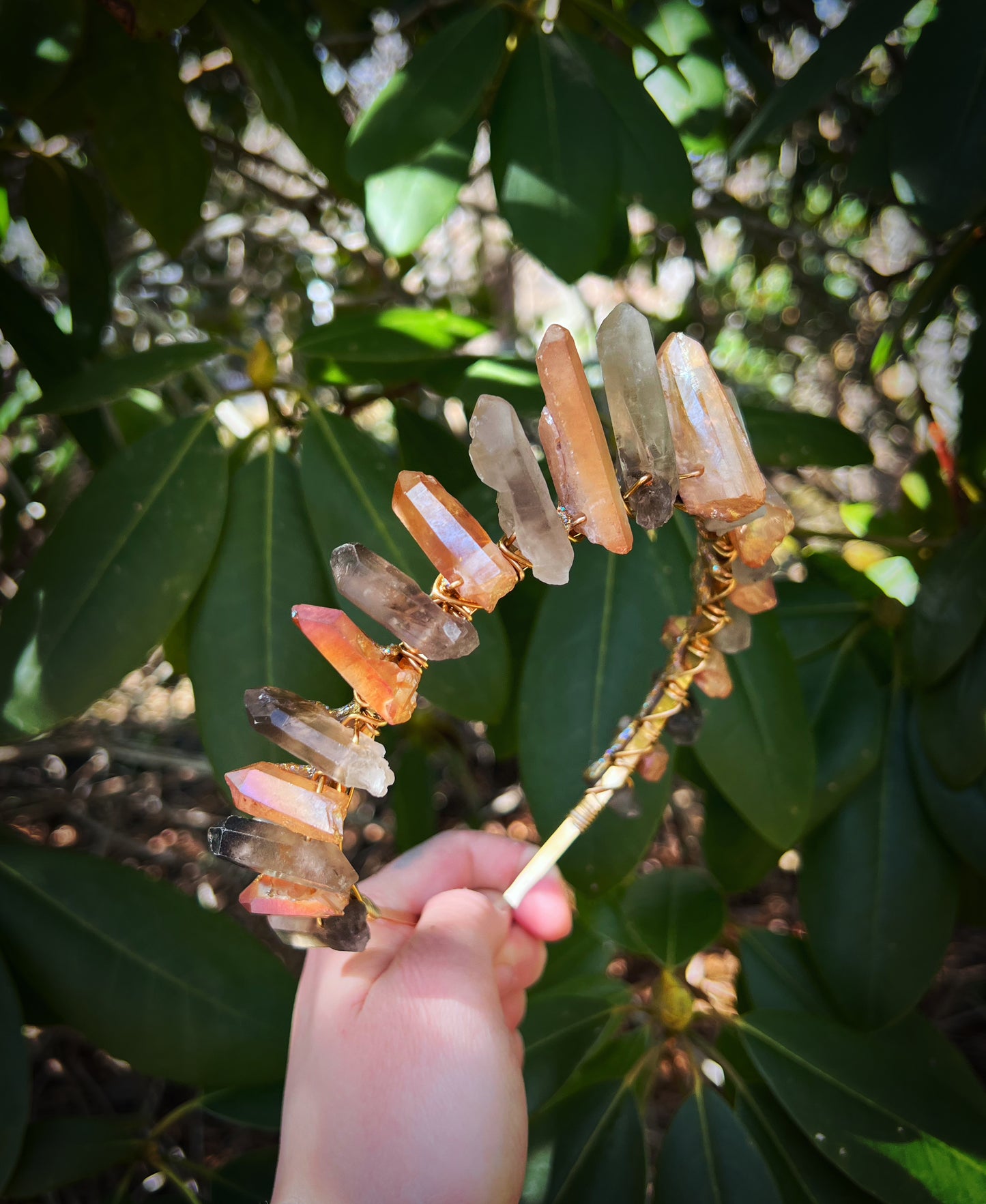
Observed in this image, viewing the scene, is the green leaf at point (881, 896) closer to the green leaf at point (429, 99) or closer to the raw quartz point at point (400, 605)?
the raw quartz point at point (400, 605)

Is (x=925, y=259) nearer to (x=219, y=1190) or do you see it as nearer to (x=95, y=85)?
(x=95, y=85)

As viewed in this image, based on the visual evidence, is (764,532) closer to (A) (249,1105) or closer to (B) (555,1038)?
(B) (555,1038)

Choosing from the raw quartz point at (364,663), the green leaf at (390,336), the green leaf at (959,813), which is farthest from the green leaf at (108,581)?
the green leaf at (959,813)

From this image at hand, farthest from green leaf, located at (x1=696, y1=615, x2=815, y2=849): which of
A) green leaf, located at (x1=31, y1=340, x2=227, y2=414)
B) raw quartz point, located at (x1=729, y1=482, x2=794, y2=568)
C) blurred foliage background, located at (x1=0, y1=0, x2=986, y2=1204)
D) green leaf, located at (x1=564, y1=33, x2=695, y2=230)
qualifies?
green leaf, located at (x1=31, y1=340, x2=227, y2=414)

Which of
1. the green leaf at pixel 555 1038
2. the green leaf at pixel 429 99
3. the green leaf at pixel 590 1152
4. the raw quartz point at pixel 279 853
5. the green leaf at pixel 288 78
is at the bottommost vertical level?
the green leaf at pixel 590 1152

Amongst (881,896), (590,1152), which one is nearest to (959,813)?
(881,896)

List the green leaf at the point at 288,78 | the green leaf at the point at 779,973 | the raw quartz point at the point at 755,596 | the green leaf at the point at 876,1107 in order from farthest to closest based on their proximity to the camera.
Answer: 1. the green leaf at the point at 779,973
2. the green leaf at the point at 288,78
3. the green leaf at the point at 876,1107
4. the raw quartz point at the point at 755,596

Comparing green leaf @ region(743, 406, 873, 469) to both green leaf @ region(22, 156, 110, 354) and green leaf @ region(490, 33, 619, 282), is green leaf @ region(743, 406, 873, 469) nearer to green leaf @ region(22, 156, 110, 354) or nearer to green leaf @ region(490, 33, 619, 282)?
green leaf @ region(490, 33, 619, 282)
